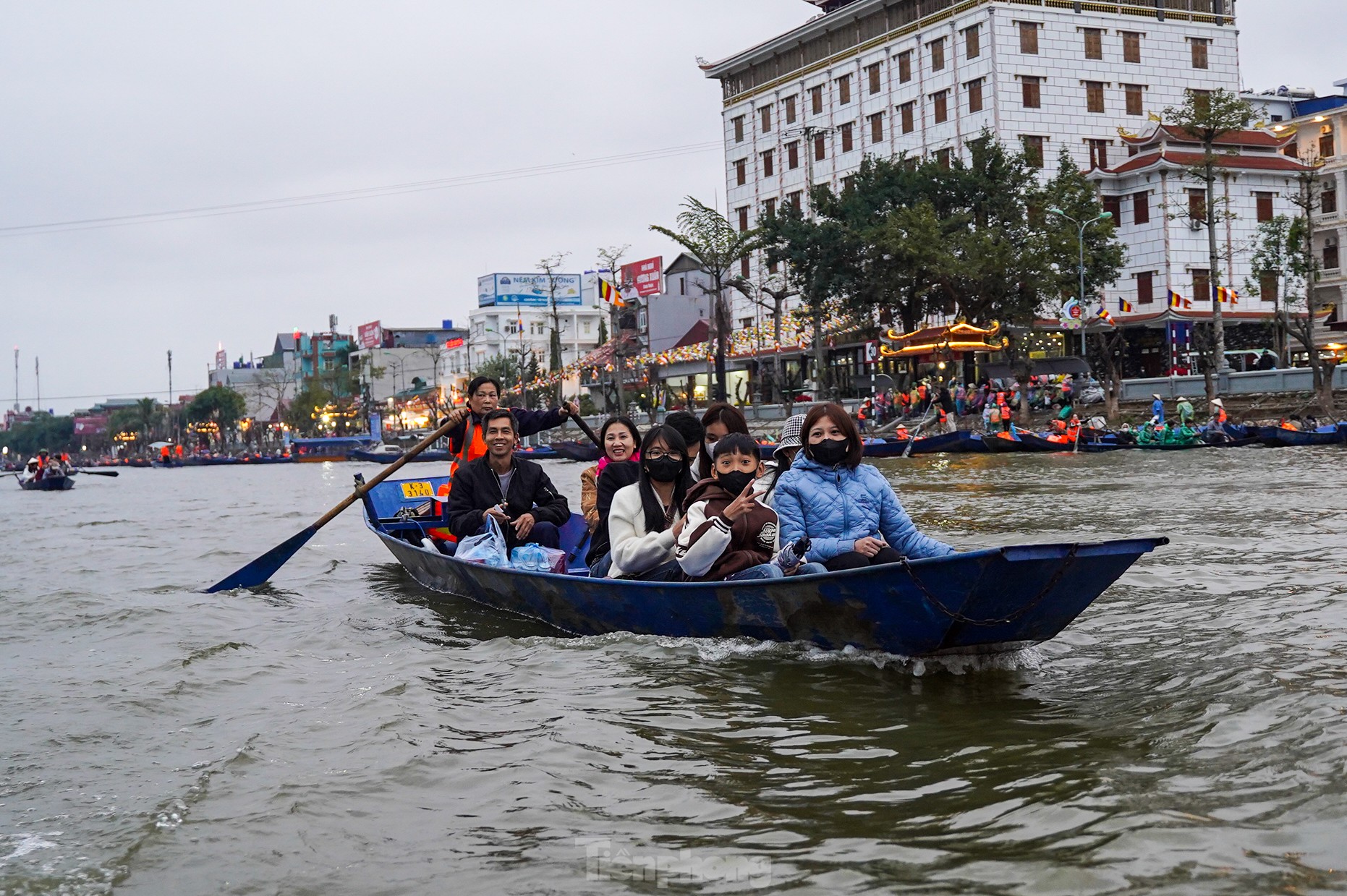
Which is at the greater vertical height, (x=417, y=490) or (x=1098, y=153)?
(x=1098, y=153)

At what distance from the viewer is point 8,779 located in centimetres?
579

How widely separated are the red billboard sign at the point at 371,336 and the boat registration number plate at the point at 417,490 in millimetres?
101787

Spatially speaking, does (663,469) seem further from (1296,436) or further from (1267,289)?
(1267,289)

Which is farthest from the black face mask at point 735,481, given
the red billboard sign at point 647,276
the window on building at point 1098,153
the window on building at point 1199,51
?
the red billboard sign at point 647,276

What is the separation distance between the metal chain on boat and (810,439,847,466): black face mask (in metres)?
0.94

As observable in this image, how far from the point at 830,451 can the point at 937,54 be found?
44117 mm

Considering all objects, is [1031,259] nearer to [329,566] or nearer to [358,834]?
[329,566]

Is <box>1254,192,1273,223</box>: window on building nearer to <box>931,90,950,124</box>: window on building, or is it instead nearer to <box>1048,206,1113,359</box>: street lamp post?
<box>1048,206,1113,359</box>: street lamp post

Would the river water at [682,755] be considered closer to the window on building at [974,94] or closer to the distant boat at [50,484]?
the window on building at [974,94]

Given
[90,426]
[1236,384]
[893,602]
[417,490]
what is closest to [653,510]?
[893,602]

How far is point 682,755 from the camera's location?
5.65m

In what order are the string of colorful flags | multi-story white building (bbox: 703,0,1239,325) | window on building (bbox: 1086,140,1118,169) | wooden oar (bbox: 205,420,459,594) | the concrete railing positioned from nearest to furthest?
wooden oar (bbox: 205,420,459,594), the concrete railing, multi-story white building (bbox: 703,0,1239,325), window on building (bbox: 1086,140,1118,169), the string of colorful flags

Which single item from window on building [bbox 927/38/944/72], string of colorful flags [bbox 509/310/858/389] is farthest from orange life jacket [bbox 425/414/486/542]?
window on building [bbox 927/38/944/72]

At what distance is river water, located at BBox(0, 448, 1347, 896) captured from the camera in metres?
4.21
